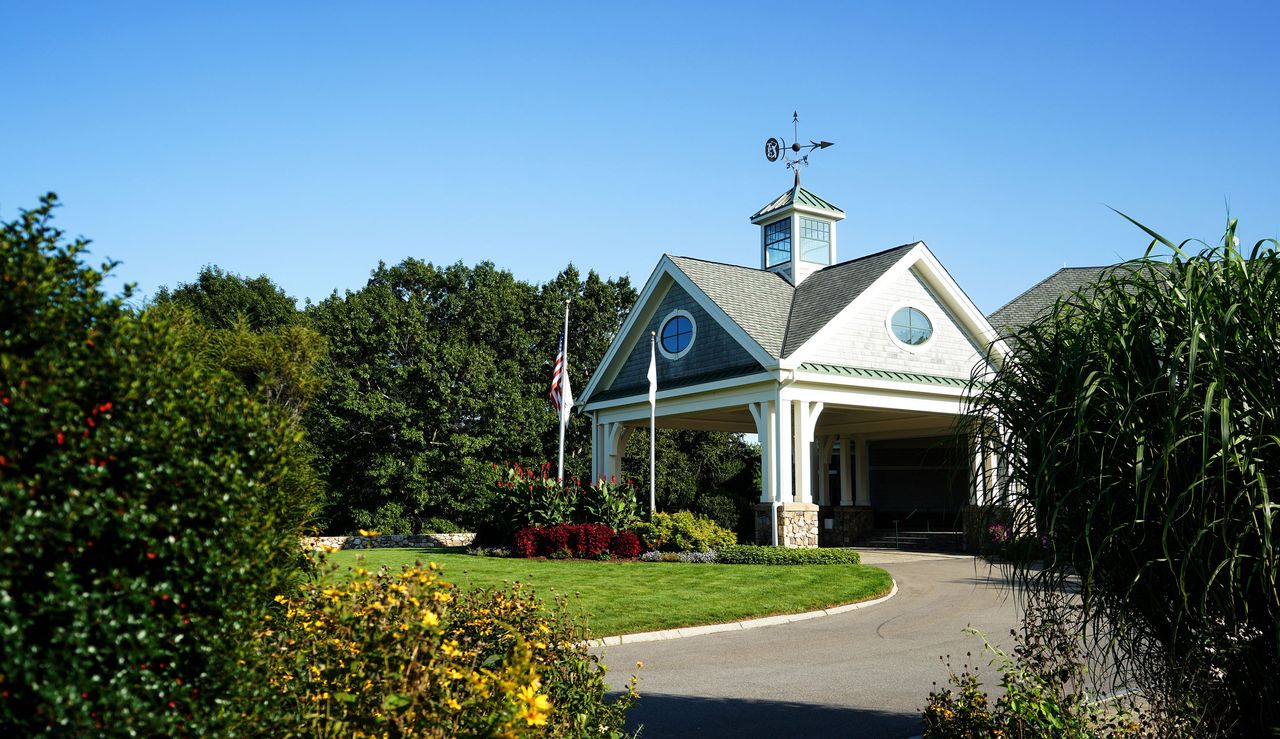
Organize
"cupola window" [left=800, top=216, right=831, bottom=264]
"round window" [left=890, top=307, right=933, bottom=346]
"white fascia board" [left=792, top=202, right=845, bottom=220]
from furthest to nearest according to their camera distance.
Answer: "cupola window" [left=800, top=216, right=831, bottom=264] → "white fascia board" [left=792, top=202, right=845, bottom=220] → "round window" [left=890, top=307, right=933, bottom=346]

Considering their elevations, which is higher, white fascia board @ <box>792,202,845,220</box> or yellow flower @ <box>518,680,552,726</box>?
white fascia board @ <box>792,202,845,220</box>

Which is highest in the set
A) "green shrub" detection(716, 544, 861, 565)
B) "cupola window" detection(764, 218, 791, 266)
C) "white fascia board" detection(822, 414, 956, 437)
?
"cupola window" detection(764, 218, 791, 266)

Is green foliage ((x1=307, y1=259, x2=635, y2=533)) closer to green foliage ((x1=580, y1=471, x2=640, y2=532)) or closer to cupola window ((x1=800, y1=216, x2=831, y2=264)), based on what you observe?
green foliage ((x1=580, y1=471, x2=640, y2=532))

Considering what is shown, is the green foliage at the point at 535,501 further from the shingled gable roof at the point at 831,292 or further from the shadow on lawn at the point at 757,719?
the shadow on lawn at the point at 757,719

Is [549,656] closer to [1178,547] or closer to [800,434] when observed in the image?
[1178,547]

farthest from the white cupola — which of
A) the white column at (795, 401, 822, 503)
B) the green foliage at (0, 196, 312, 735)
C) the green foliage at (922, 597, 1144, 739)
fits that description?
the green foliage at (0, 196, 312, 735)

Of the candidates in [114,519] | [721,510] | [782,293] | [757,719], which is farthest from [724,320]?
[114,519]

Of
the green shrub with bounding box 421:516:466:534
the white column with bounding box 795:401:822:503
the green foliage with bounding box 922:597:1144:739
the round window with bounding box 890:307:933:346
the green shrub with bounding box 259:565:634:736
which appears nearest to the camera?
the green shrub with bounding box 259:565:634:736

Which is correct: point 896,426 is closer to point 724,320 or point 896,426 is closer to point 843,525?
point 843,525

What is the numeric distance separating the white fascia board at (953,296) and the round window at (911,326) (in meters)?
0.85

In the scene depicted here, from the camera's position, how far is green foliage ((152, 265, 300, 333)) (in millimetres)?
47094

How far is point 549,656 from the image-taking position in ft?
18.6

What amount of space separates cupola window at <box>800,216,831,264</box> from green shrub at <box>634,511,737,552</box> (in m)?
10.0

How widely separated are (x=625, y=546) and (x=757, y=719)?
13.4 meters
